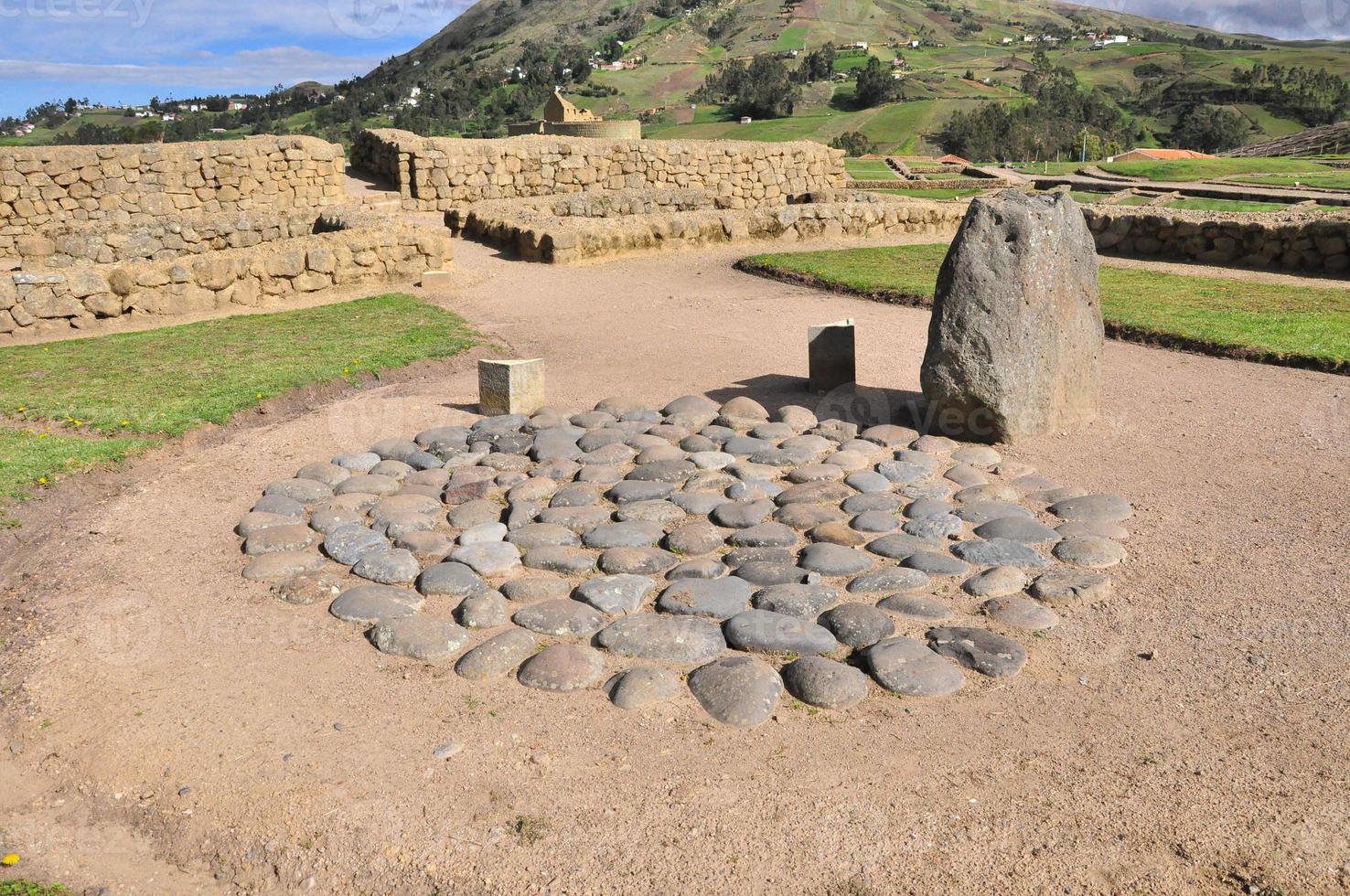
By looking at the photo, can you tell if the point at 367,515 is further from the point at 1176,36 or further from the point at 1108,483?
the point at 1176,36

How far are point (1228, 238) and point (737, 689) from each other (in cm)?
1548

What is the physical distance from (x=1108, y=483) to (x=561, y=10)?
144161mm

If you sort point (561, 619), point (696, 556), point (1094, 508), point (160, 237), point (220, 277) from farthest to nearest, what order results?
point (160, 237), point (220, 277), point (1094, 508), point (696, 556), point (561, 619)

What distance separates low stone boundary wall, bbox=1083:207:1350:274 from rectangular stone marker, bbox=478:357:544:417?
1258 centimetres

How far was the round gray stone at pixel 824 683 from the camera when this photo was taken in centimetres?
434

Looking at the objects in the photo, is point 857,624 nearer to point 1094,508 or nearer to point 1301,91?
point 1094,508

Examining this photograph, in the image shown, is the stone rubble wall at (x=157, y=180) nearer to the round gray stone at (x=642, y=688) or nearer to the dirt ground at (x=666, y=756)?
the dirt ground at (x=666, y=756)

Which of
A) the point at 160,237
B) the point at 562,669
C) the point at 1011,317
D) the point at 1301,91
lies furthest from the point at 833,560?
the point at 1301,91

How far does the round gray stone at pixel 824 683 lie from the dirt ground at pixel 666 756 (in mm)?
74

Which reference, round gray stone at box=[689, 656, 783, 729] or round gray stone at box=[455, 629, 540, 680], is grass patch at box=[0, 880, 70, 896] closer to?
round gray stone at box=[455, 629, 540, 680]

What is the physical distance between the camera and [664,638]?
15.8ft

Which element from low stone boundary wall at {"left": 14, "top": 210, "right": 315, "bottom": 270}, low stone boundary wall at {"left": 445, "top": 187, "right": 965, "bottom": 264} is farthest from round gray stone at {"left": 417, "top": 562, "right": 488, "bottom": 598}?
low stone boundary wall at {"left": 14, "top": 210, "right": 315, "bottom": 270}

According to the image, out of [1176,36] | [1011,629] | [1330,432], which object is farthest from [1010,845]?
[1176,36]

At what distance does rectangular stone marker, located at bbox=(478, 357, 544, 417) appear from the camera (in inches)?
336
